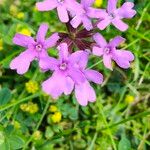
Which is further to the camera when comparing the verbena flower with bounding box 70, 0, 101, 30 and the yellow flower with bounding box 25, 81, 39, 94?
the yellow flower with bounding box 25, 81, 39, 94

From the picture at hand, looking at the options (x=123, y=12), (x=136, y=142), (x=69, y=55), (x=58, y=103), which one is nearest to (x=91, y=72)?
(x=69, y=55)

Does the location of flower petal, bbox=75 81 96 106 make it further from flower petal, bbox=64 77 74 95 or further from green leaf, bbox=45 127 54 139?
green leaf, bbox=45 127 54 139

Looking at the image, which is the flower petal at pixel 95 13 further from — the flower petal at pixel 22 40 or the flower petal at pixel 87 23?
the flower petal at pixel 22 40

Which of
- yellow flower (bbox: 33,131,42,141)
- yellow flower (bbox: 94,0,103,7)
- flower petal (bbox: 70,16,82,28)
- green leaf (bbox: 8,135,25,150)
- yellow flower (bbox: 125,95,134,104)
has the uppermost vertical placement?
flower petal (bbox: 70,16,82,28)

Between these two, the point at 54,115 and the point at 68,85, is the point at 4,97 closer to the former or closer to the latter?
the point at 54,115

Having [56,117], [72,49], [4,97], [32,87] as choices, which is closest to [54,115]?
[56,117]

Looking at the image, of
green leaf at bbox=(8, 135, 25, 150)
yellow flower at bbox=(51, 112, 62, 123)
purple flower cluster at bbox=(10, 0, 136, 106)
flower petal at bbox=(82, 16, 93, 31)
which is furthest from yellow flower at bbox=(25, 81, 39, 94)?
flower petal at bbox=(82, 16, 93, 31)
